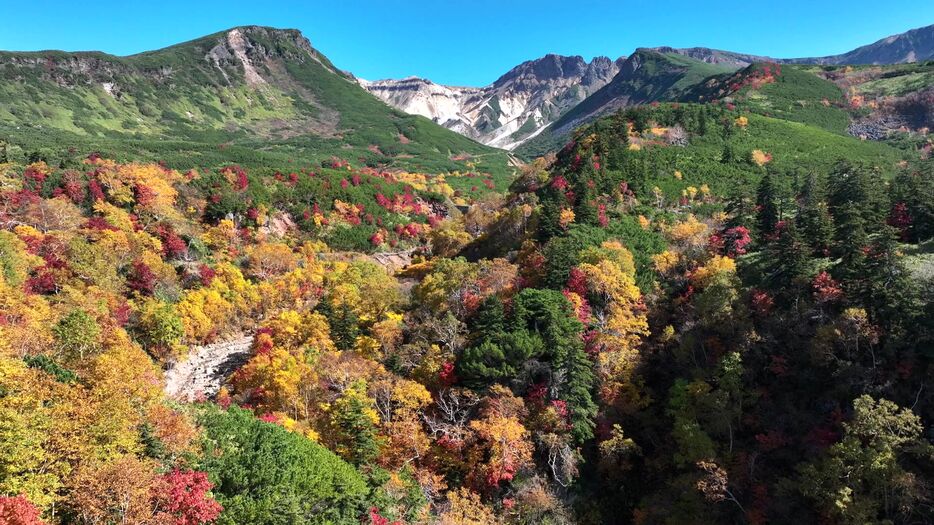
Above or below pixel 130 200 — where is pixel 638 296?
below

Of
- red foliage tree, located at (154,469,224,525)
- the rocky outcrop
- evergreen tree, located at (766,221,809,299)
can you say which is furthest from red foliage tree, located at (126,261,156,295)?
evergreen tree, located at (766,221,809,299)

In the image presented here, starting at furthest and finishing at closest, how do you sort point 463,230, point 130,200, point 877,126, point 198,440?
point 877,126 < point 463,230 < point 130,200 < point 198,440

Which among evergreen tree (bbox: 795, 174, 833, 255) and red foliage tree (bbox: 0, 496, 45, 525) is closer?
red foliage tree (bbox: 0, 496, 45, 525)

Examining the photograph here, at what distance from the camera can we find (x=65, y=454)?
2102 cm

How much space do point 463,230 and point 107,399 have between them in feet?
258

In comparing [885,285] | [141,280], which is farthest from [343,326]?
[885,285]

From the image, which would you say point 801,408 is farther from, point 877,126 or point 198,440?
point 877,126

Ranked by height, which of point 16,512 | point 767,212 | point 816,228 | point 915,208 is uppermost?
point 16,512

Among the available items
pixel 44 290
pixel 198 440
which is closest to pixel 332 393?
pixel 198 440

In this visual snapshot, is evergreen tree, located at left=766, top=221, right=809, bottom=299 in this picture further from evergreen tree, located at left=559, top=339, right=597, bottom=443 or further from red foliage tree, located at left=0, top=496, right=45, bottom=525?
red foliage tree, located at left=0, top=496, right=45, bottom=525

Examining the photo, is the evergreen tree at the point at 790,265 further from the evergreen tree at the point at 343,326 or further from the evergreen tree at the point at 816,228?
the evergreen tree at the point at 343,326

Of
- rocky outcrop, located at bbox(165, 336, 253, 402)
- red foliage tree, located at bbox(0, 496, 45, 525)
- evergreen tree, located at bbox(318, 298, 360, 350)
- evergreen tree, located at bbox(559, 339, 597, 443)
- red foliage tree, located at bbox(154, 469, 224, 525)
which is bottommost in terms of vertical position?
evergreen tree, located at bbox(559, 339, 597, 443)

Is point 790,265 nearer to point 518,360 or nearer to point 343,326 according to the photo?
point 518,360

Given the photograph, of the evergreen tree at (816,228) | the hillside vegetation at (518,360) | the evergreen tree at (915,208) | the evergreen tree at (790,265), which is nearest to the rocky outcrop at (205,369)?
the hillside vegetation at (518,360)
